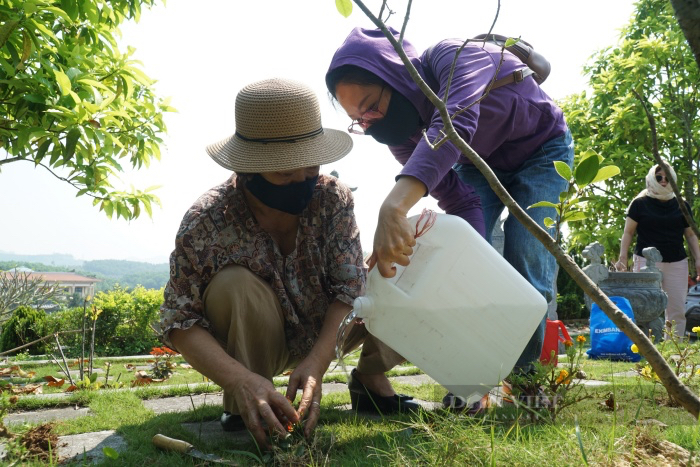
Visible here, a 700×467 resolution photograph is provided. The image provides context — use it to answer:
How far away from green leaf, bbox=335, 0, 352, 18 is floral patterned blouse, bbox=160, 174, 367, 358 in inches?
44.4

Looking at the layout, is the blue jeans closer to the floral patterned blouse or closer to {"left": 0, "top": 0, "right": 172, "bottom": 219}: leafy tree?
the floral patterned blouse

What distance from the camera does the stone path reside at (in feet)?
5.85

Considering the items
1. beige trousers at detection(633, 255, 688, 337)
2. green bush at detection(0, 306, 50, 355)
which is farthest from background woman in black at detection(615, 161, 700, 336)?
green bush at detection(0, 306, 50, 355)

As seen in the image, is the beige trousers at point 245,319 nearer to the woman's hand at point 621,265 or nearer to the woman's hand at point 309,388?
the woman's hand at point 309,388

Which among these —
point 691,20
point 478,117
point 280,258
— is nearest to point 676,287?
point 478,117

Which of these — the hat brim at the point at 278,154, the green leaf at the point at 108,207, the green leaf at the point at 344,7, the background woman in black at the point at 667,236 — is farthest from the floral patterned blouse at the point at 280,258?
the background woman in black at the point at 667,236

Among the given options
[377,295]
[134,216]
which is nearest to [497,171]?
[377,295]

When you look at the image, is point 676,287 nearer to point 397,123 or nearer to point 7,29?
point 397,123

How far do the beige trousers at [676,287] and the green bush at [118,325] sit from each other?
5005 millimetres

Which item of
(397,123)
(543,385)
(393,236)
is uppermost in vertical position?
(397,123)

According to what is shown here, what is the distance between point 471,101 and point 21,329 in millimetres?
5850

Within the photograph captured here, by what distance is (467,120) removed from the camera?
1.77 m

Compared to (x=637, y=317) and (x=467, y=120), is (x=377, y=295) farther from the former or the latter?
(x=637, y=317)

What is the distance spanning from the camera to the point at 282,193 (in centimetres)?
203
